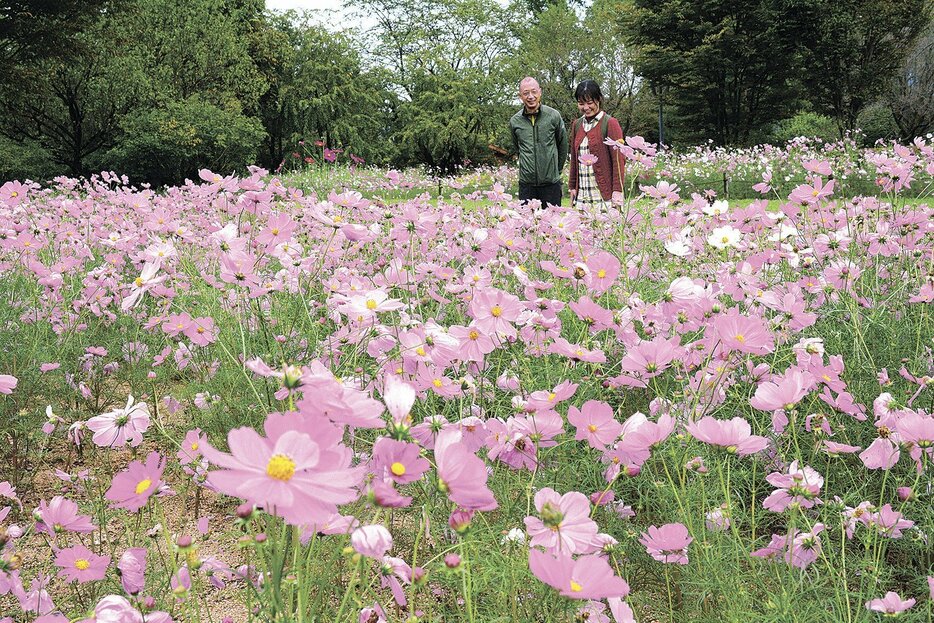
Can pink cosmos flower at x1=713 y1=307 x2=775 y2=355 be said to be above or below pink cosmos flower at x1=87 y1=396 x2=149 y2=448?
above

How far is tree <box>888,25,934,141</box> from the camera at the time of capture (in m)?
16.2

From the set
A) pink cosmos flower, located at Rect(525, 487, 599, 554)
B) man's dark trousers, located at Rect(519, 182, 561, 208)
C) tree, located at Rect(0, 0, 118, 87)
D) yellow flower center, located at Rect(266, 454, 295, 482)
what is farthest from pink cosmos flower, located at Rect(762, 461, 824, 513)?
tree, located at Rect(0, 0, 118, 87)

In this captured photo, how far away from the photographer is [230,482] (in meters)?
0.55

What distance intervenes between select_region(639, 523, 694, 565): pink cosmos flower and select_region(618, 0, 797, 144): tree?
2391 centimetres

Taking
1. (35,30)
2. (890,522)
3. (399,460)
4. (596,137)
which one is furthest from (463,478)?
(35,30)

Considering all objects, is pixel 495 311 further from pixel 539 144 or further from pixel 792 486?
pixel 539 144

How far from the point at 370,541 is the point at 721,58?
986 inches

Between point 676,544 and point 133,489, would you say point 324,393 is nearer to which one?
point 133,489

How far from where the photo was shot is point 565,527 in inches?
31.6

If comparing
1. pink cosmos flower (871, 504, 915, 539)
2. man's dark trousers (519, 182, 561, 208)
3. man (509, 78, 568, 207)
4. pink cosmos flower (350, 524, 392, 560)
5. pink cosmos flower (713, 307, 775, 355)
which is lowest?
pink cosmos flower (871, 504, 915, 539)

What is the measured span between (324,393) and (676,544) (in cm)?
67

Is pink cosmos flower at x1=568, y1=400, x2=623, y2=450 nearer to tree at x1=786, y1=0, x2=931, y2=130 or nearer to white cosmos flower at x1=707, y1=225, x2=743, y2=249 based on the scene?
white cosmos flower at x1=707, y1=225, x2=743, y2=249

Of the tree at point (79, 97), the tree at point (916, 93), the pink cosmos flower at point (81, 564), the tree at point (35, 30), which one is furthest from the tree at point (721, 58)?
the pink cosmos flower at point (81, 564)

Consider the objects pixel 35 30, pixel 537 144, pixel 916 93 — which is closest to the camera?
pixel 537 144
